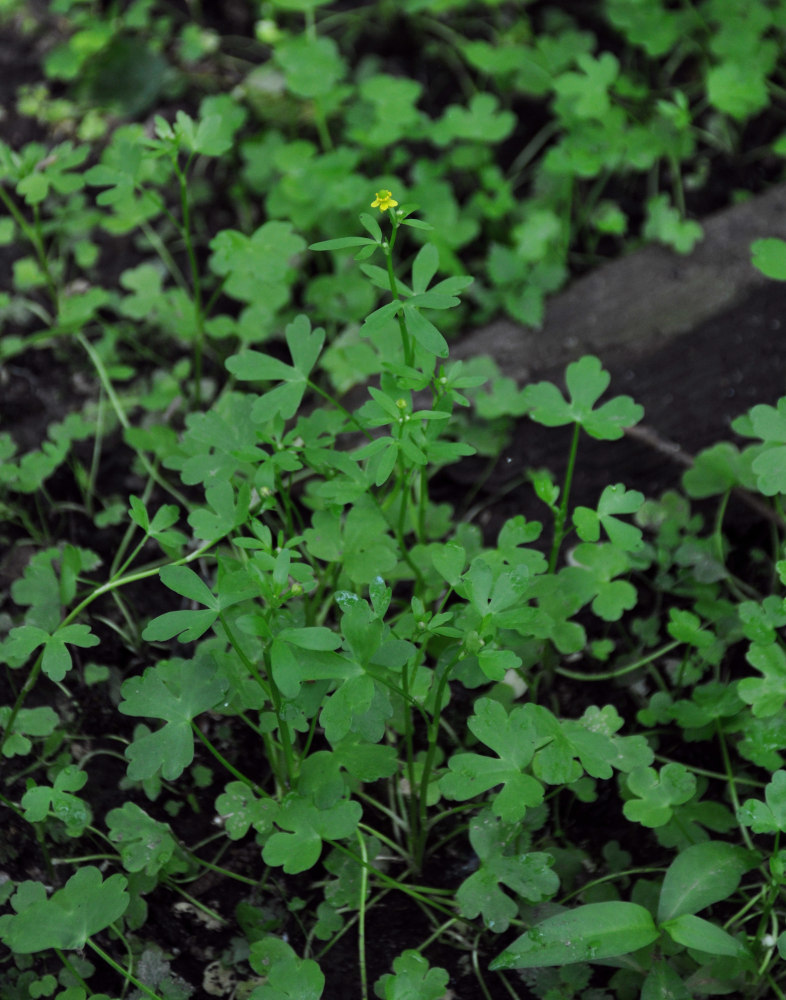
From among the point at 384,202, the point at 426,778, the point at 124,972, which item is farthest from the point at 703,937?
the point at 384,202

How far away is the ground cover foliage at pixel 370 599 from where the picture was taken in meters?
1.62

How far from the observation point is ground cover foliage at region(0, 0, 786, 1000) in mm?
1625

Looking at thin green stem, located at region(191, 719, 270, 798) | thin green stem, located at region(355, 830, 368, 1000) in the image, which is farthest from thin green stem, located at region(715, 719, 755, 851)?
thin green stem, located at region(191, 719, 270, 798)

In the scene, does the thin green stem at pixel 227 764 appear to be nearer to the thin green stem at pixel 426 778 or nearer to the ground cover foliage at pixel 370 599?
the ground cover foliage at pixel 370 599

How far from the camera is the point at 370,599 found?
1902 millimetres

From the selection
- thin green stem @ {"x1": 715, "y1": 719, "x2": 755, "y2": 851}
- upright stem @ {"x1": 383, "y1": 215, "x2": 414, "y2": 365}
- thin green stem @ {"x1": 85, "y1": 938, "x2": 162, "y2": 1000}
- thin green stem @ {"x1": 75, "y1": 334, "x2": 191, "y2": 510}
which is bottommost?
thin green stem @ {"x1": 715, "y1": 719, "x2": 755, "y2": 851}

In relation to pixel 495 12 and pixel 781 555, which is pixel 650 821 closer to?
pixel 781 555

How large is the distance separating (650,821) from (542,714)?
12.8 inches

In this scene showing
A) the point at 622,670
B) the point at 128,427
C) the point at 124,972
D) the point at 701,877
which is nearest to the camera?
the point at 124,972

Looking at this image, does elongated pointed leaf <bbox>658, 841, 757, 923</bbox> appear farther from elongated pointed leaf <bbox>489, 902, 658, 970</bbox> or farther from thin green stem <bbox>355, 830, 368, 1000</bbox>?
thin green stem <bbox>355, 830, 368, 1000</bbox>

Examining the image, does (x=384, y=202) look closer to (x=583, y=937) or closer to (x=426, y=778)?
(x=426, y=778)

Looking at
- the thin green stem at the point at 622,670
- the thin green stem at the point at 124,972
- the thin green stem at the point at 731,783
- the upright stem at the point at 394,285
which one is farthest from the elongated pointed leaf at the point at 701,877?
the upright stem at the point at 394,285

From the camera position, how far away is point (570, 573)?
195 cm

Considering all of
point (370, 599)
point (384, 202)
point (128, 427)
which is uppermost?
point (384, 202)
